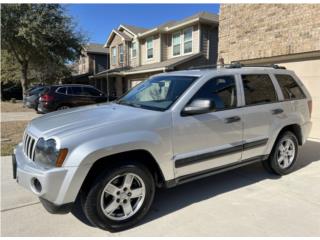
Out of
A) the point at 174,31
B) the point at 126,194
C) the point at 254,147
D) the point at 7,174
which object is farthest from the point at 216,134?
the point at 174,31

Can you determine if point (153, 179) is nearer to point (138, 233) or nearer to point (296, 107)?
point (138, 233)

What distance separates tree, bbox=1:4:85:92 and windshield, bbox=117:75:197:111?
19.3m

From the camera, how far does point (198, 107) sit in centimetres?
367

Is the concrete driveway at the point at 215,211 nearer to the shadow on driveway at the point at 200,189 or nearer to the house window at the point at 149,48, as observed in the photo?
the shadow on driveway at the point at 200,189

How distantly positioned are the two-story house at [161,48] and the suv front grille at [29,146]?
14.3m

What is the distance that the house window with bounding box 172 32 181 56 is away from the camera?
20.2 m

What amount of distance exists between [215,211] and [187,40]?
17128mm

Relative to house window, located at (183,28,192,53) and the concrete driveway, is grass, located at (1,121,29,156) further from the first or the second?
house window, located at (183,28,192,53)

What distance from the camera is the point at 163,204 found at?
4.03m

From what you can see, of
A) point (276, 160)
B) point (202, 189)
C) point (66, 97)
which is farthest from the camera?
point (66, 97)

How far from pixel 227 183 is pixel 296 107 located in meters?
1.93

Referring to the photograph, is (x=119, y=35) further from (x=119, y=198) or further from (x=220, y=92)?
(x=119, y=198)

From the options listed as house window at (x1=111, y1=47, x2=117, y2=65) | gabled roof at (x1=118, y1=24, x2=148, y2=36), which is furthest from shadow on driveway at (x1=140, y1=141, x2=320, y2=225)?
house window at (x1=111, y1=47, x2=117, y2=65)

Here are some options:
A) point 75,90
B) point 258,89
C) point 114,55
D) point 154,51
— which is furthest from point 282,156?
point 114,55
